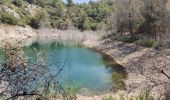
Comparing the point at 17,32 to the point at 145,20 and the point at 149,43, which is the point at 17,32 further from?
the point at 149,43

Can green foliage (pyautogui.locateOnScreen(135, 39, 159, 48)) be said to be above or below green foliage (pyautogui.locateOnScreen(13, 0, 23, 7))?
below

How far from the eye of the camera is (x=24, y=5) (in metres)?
134

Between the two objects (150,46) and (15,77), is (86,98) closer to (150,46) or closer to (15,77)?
(15,77)

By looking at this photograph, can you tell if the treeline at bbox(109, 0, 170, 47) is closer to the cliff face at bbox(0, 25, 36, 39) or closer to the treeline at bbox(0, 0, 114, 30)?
the cliff face at bbox(0, 25, 36, 39)

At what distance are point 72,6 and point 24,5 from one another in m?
37.0

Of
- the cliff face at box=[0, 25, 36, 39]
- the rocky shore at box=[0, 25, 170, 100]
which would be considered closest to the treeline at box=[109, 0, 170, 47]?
the rocky shore at box=[0, 25, 170, 100]

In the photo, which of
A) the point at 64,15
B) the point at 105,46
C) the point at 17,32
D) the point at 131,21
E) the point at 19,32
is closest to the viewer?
the point at 131,21

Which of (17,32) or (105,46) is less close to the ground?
(17,32)

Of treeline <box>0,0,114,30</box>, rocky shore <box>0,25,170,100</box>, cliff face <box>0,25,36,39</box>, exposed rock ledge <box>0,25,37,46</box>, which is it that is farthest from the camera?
treeline <box>0,0,114,30</box>

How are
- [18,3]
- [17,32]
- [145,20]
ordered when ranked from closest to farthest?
[145,20], [17,32], [18,3]

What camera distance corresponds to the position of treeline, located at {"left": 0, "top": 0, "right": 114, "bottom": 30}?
11194 centimetres

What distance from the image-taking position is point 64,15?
138 metres

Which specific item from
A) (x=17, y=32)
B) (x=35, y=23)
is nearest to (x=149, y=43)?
(x=17, y=32)

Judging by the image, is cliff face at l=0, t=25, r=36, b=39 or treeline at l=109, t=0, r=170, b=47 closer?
treeline at l=109, t=0, r=170, b=47
